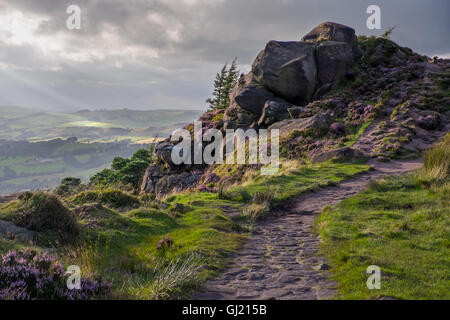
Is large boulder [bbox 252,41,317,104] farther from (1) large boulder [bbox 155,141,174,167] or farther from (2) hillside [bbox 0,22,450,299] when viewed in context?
(1) large boulder [bbox 155,141,174,167]

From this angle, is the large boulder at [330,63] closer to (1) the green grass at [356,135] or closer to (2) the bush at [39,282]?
(1) the green grass at [356,135]

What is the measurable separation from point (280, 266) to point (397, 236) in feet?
11.7

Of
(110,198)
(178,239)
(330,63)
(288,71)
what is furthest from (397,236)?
(330,63)

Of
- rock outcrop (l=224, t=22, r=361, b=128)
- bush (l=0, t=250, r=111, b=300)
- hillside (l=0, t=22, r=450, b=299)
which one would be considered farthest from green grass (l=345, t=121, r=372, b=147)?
bush (l=0, t=250, r=111, b=300)

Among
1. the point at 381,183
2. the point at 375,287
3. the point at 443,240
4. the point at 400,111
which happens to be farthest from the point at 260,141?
the point at 375,287

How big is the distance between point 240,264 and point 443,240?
520cm

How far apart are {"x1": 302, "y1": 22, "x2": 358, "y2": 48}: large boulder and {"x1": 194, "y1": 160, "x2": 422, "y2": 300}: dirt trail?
37533 mm

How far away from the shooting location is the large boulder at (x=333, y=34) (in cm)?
4509

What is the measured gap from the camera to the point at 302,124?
107ft

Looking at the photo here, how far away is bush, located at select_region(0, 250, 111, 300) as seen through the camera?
520 cm

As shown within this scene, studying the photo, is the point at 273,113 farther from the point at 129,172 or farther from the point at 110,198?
the point at 110,198

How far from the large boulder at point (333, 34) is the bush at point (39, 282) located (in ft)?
152

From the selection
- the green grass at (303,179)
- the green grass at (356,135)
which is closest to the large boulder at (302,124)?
the green grass at (356,135)

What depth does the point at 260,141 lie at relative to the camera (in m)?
32.5
